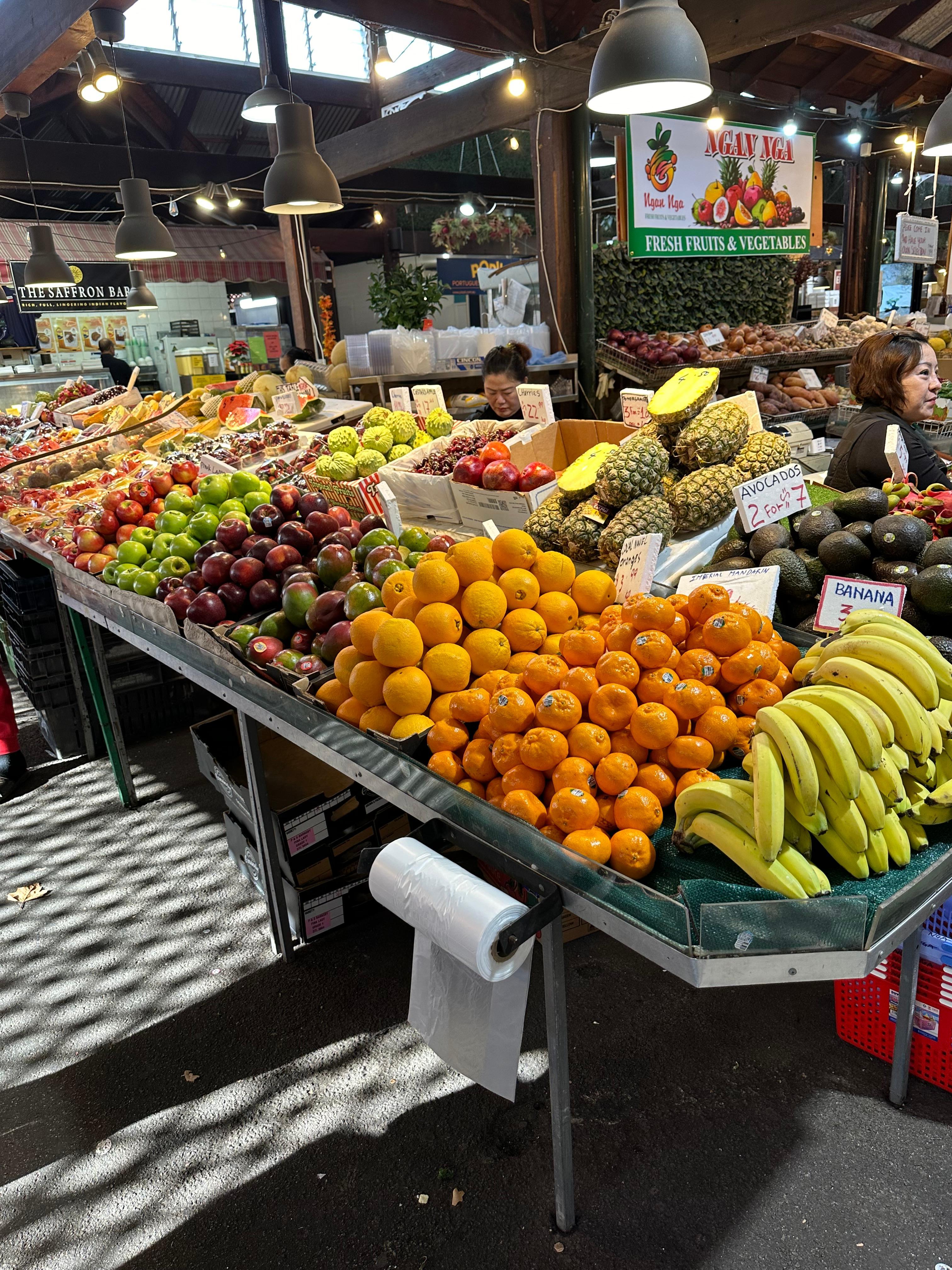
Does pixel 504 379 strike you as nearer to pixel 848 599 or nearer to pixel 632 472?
pixel 632 472

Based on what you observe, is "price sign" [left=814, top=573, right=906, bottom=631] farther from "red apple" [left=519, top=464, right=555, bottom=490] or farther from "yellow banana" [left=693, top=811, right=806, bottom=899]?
"red apple" [left=519, top=464, right=555, bottom=490]

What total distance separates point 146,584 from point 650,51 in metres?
2.41

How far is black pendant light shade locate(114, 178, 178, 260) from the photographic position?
582 centimetres

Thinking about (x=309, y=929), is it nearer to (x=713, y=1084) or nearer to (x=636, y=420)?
(x=713, y=1084)

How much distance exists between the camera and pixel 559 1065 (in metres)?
1.54

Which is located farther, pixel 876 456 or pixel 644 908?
pixel 876 456

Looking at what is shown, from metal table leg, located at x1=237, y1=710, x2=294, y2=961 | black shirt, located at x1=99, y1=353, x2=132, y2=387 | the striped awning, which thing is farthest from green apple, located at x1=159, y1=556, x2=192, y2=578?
the striped awning

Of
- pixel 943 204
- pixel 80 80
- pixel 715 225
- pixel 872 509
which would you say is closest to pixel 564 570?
pixel 872 509

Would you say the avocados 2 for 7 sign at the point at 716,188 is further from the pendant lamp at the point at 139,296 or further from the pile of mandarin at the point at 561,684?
the pendant lamp at the point at 139,296

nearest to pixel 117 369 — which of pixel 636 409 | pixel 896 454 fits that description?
pixel 636 409

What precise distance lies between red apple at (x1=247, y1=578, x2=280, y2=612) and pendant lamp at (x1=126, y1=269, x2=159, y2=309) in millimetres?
9525

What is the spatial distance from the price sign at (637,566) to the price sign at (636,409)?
3.86 feet

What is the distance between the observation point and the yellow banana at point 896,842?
4.54 feet

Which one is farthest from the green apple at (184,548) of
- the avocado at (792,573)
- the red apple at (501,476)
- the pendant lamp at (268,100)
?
the pendant lamp at (268,100)
